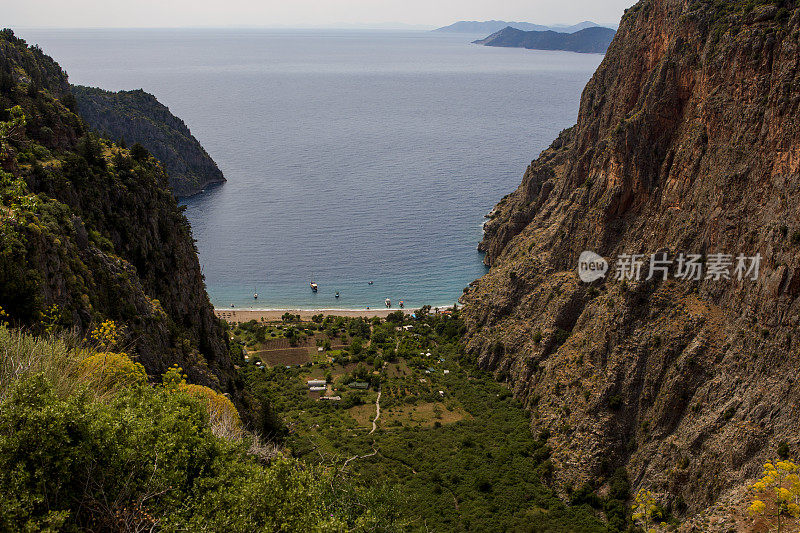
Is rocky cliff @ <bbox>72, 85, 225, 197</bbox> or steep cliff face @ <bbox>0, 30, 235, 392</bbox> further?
rocky cliff @ <bbox>72, 85, 225, 197</bbox>

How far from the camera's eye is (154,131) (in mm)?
174000

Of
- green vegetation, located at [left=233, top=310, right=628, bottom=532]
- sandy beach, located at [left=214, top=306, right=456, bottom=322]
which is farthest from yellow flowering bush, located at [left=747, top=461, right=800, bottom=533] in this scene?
sandy beach, located at [left=214, top=306, right=456, bottom=322]

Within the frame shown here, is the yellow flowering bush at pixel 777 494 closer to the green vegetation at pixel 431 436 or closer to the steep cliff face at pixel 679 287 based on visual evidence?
the steep cliff face at pixel 679 287

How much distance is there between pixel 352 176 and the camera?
600ft

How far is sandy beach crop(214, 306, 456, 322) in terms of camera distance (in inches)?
4016

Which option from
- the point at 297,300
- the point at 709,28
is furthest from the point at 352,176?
the point at 709,28

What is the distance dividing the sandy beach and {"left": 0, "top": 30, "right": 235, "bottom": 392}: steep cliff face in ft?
116

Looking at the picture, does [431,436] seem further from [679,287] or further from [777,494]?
[777,494]

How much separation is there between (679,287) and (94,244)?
53.8m

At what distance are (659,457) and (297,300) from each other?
77198mm

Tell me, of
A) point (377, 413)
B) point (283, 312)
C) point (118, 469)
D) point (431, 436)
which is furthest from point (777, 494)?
point (283, 312)

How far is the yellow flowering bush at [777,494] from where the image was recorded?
2606 centimetres

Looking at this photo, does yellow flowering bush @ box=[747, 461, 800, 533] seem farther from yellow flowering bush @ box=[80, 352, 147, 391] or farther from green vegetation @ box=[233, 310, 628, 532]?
yellow flowering bush @ box=[80, 352, 147, 391]

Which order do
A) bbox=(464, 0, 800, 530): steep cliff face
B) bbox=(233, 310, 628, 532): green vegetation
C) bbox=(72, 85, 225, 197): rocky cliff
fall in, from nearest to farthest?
bbox=(464, 0, 800, 530): steep cliff face
bbox=(233, 310, 628, 532): green vegetation
bbox=(72, 85, 225, 197): rocky cliff
